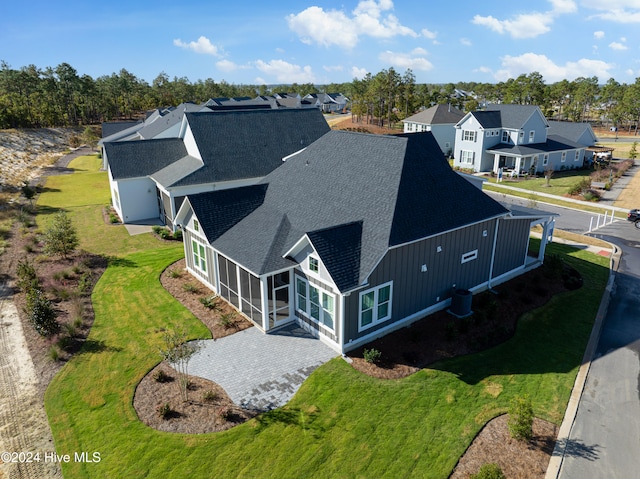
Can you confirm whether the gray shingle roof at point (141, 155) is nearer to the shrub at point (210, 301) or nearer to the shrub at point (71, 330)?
the shrub at point (210, 301)

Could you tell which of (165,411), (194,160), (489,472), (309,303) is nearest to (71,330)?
(165,411)

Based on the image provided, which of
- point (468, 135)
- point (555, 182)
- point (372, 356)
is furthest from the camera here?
point (468, 135)

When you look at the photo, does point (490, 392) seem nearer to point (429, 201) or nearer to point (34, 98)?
point (429, 201)

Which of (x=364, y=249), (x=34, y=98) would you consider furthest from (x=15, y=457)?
(x=34, y=98)

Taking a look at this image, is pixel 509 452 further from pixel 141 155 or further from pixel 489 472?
pixel 141 155

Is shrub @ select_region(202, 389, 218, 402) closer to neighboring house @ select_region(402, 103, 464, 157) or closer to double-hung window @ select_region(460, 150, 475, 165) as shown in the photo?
double-hung window @ select_region(460, 150, 475, 165)

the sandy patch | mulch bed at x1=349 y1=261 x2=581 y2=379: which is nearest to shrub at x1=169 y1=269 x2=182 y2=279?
the sandy patch

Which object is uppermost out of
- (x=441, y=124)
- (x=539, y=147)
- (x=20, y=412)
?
(x=441, y=124)
